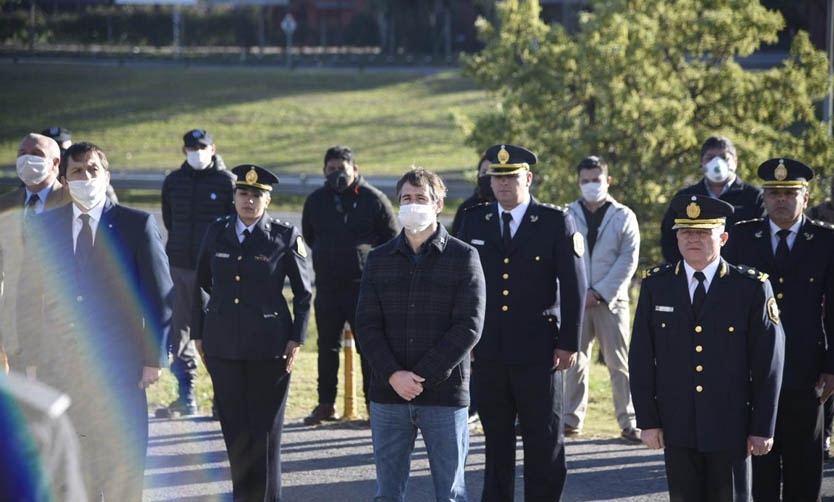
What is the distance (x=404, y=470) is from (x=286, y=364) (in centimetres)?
145

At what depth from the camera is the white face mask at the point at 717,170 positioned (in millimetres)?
9773

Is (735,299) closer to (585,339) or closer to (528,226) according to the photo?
(528,226)

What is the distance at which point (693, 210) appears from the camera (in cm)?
660

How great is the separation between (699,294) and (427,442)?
1674 millimetres

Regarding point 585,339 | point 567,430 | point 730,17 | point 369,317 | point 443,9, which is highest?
point 443,9

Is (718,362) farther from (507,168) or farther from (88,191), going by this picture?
(88,191)

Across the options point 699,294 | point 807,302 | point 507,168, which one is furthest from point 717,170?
point 699,294

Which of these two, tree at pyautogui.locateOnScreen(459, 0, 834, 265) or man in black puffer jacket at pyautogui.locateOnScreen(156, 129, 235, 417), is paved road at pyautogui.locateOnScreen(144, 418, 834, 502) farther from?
tree at pyautogui.locateOnScreen(459, 0, 834, 265)

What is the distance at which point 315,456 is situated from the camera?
Result: 9.66 meters

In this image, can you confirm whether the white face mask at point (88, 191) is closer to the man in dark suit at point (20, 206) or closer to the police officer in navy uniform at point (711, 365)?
the man in dark suit at point (20, 206)

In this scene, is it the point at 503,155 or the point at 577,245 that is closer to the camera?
the point at 503,155

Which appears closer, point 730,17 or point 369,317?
point 369,317

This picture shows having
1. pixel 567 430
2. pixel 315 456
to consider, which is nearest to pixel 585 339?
pixel 567 430

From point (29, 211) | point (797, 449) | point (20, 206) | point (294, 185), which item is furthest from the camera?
point (294, 185)
